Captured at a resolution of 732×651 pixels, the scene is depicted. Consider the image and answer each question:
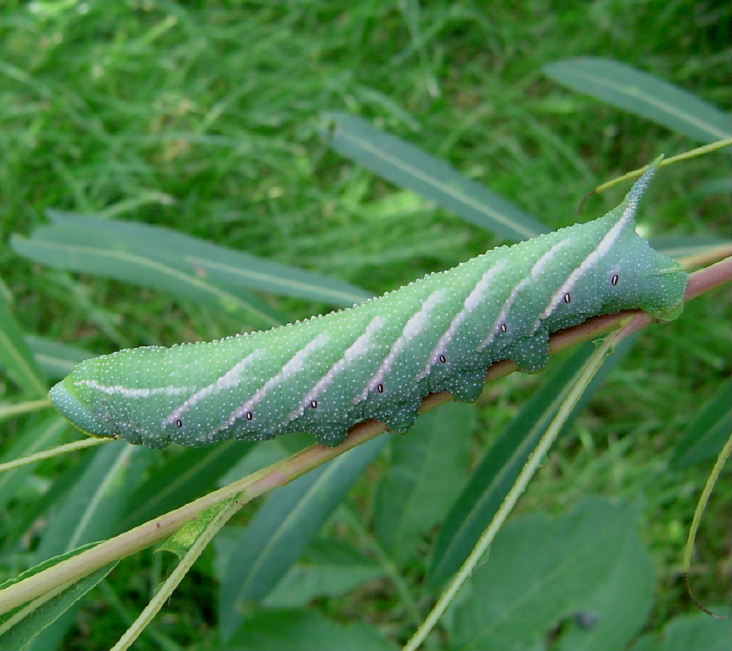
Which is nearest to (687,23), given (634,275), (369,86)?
(369,86)

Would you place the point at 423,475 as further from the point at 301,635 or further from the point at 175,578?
the point at 175,578

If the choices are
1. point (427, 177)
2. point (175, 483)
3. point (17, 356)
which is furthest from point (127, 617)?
point (427, 177)

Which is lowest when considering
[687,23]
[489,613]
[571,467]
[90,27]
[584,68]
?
[571,467]

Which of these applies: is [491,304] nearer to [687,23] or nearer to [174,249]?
[174,249]

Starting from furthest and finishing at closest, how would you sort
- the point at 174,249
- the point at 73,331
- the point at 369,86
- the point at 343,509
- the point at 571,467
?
the point at 369,86, the point at 73,331, the point at 571,467, the point at 343,509, the point at 174,249

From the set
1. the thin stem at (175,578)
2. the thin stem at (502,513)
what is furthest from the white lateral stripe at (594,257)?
the thin stem at (175,578)

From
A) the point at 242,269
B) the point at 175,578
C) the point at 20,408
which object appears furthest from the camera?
the point at 242,269

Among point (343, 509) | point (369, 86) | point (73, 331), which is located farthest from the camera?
point (369, 86)
